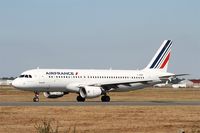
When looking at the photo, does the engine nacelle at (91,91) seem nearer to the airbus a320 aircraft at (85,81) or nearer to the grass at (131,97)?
the airbus a320 aircraft at (85,81)

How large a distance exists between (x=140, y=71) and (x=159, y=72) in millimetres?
2881

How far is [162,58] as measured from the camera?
6906 cm

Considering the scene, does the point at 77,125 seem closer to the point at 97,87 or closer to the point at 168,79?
the point at 97,87

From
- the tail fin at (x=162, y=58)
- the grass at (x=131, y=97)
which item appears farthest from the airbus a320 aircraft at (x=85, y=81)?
the grass at (x=131, y=97)

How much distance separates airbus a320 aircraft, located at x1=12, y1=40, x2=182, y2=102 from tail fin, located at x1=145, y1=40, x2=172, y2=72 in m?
0.27

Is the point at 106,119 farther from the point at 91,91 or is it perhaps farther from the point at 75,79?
the point at 75,79

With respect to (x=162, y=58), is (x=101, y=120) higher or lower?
lower

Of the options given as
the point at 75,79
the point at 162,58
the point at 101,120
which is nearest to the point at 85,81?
the point at 75,79

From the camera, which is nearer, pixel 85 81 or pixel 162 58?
pixel 85 81

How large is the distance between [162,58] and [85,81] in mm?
13210

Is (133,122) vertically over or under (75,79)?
under

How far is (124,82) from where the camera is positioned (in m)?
61.3

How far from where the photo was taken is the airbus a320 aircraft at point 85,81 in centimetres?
5800

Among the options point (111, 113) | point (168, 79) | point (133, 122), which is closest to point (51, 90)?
point (168, 79)
